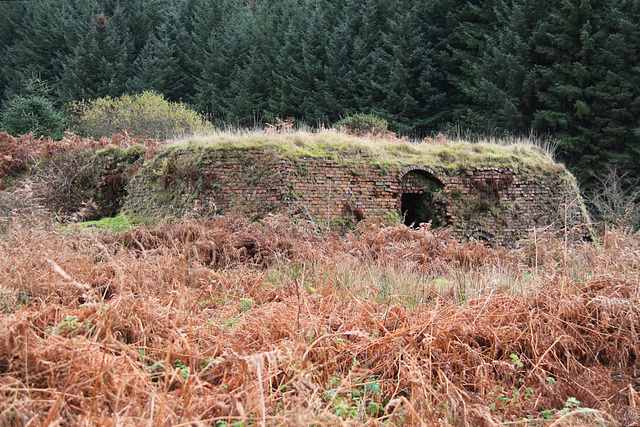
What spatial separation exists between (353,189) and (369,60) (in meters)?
19.8

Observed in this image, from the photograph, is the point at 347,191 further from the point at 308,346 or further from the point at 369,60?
the point at 369,60

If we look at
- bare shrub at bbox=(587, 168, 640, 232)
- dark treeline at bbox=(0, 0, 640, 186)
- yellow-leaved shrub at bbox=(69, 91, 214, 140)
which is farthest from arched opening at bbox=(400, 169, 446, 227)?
yellow-leaved shrub at bbox=(69, 91, 214, 140)

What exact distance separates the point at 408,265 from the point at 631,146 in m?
17.6

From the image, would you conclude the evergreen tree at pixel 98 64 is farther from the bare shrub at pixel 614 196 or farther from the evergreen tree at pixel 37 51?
the bare shrub at pixel 614 196

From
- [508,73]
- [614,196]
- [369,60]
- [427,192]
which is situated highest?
[369,60]

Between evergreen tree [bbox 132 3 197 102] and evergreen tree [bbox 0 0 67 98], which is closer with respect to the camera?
evergreen tree [bbox 132 3 197 102]

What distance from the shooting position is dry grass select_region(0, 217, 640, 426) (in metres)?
2.35

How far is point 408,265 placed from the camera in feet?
19.4

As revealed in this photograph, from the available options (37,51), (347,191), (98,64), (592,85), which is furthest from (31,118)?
(592,85)

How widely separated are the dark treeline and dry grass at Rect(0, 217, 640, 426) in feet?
57.3

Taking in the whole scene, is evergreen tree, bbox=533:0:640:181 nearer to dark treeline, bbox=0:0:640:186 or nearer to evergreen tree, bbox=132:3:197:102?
dark treeline, bbox=0:0:640:186

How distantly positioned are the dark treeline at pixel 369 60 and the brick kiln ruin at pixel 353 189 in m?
10.1

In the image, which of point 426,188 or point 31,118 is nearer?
point 426,188

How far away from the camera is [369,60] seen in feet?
91.5
